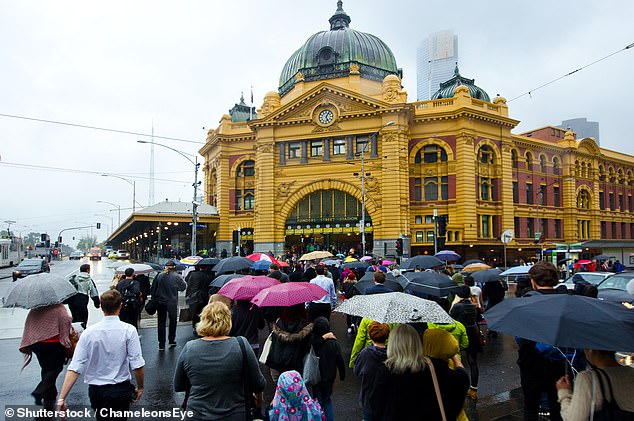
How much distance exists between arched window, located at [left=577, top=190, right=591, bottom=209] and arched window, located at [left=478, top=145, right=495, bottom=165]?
49.5ft

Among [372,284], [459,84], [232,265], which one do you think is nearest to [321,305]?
[372,284]

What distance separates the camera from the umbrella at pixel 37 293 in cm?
594

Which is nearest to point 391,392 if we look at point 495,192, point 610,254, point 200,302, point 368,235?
point 200,302

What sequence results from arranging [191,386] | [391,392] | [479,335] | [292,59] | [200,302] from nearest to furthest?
[391,392] → [191,386] → [479,335] → [200,302] → [292,59]

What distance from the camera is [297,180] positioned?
43562mm

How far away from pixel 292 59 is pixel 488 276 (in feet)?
143

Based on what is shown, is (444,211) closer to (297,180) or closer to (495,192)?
(495,192)

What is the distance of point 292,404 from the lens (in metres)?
4.39

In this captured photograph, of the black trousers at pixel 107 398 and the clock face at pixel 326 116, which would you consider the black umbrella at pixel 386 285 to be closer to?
the black trousers at pixel 107 398

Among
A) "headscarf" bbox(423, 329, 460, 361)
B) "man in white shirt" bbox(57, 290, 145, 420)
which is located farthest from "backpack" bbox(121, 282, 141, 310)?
"headscarf" bbox(423, 329, 460, 361)

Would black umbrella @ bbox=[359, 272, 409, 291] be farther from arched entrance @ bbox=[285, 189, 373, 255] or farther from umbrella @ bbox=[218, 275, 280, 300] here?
arched entrance @ bbox=[285, 189, 373, 255]

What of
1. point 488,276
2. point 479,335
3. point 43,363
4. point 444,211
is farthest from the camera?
point 444,211

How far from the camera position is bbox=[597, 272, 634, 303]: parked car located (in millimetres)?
12570
